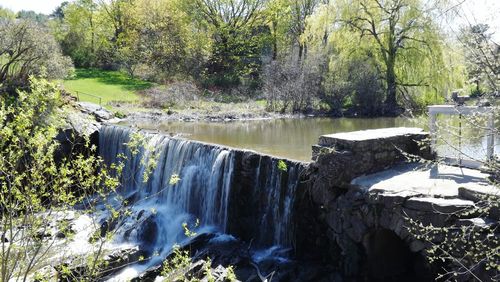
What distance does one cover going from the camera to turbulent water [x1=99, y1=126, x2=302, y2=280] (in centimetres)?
1080

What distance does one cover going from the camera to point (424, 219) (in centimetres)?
748

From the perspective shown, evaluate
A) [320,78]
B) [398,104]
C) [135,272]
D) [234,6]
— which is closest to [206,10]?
[234,6]

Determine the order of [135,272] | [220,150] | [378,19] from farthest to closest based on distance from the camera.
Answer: [378,19], [220,150], [135,272]

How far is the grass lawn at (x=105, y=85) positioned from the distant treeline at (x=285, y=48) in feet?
4.96

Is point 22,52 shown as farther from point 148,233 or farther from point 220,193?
point 220,193

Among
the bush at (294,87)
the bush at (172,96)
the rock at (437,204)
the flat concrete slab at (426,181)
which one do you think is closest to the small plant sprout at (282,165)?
the flat concrete slab at (426,181)

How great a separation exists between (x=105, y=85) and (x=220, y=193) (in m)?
22.4

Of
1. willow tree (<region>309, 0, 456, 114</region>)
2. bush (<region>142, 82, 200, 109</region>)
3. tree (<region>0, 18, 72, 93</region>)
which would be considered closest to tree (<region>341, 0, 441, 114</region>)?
willow tree (<region>309, 0, 456, 114</region>)

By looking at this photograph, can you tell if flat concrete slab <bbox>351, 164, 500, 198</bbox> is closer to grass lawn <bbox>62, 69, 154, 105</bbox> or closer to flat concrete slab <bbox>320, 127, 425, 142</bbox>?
flat concrete slab <bbox>320, 127, 425, 142</bbox>

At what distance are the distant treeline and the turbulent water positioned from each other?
15.5ft

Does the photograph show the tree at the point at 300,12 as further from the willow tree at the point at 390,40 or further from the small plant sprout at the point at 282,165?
the small plant sprout at the point at 282,165

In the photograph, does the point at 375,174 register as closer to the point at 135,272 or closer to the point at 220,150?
the point at 220,150

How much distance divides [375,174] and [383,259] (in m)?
1.65

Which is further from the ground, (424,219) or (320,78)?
(320,78)
